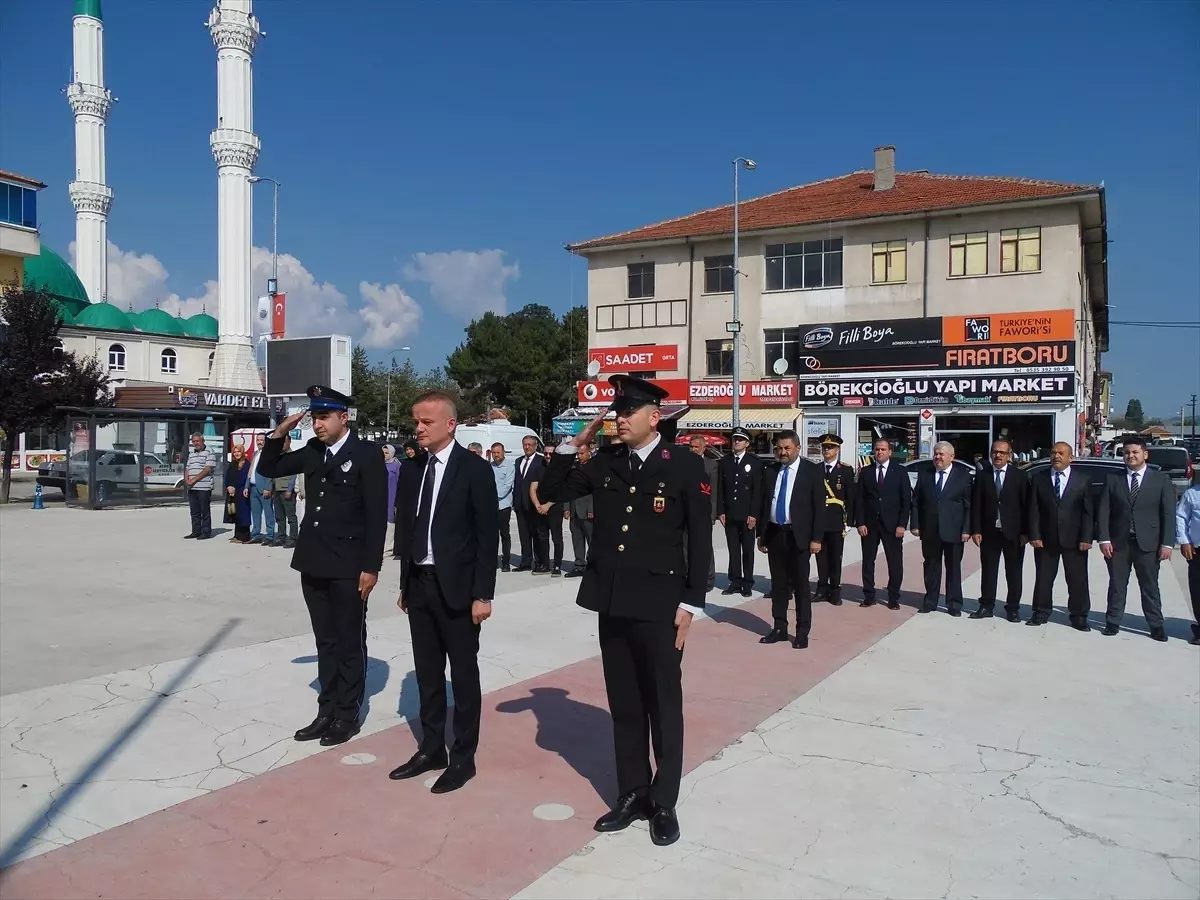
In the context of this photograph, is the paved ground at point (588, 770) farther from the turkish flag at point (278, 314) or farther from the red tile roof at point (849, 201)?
the red tile roof at point (849, 201)

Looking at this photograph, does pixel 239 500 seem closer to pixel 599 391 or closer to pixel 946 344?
pixel 599 391

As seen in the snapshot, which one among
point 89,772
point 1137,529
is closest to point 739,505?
point 1137,529

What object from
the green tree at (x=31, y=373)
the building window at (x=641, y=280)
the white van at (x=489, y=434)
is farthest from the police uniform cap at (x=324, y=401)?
the building window at (x=641, y=280)

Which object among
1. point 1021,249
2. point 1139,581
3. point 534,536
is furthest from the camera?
point 1021,249

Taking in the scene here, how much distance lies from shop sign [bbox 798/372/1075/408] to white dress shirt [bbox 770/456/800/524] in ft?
70.0

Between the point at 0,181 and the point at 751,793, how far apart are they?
40.4m

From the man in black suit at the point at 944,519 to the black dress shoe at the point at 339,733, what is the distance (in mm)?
6887

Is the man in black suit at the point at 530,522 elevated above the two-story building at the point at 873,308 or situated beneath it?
situated beneath

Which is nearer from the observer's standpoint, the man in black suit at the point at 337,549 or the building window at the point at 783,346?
the man in black suit at the point at 337,549

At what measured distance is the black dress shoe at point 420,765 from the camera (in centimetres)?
468

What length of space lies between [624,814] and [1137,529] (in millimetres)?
7156

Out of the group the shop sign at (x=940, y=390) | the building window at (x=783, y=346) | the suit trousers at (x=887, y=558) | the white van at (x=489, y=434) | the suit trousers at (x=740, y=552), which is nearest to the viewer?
the suit trousers at (x=887, y=558)

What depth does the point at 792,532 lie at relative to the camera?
809 cm

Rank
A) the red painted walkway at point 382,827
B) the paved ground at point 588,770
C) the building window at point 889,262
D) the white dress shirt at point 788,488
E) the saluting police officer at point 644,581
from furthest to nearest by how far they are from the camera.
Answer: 1. the building window at point 889,262
2. the white dress shirt at point 788,488
3. the saluting police officer at point 644,581
4. the paved ground at point 588,770
5. the red painted walkway at point 382,827
